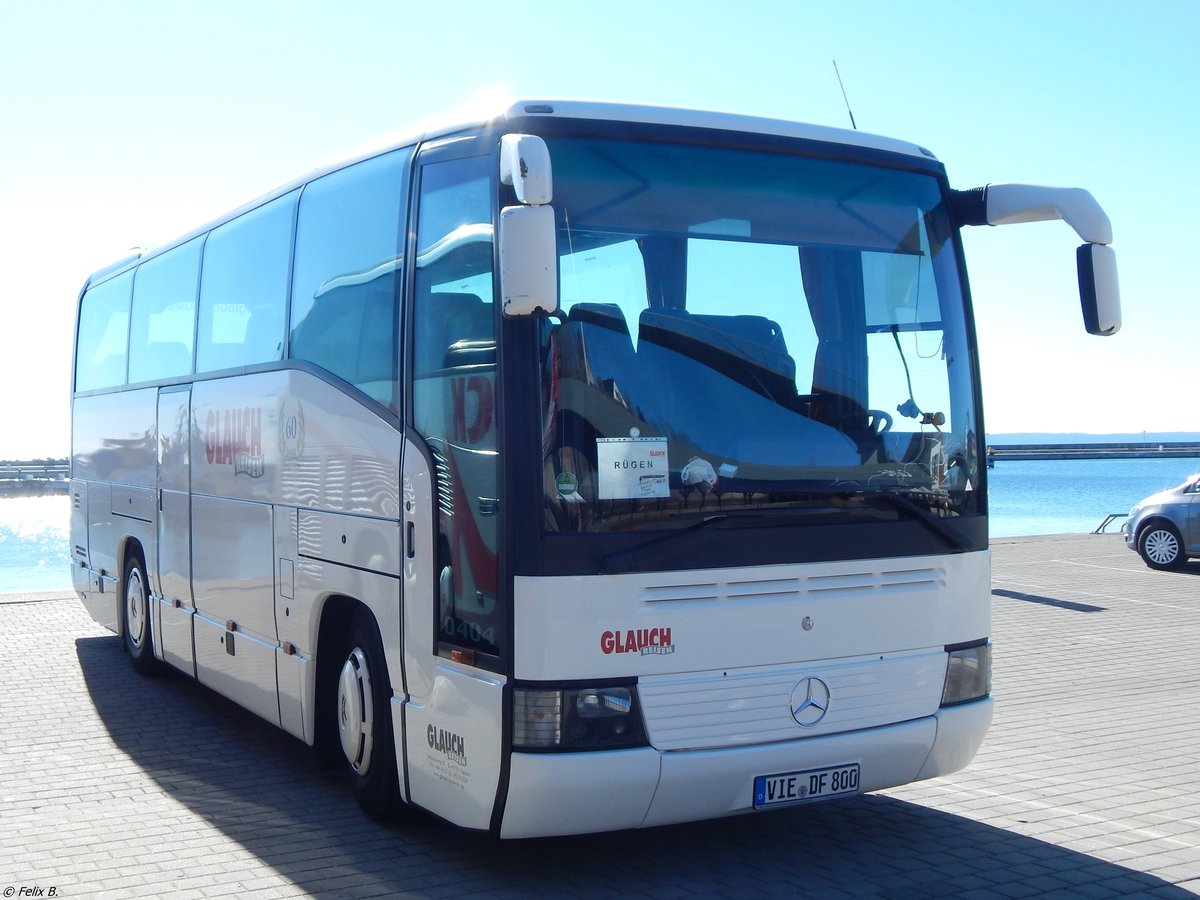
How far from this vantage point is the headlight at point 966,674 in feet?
19.7

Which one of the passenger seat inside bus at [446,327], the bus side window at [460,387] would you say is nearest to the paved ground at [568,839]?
the bus side window at [460,387]

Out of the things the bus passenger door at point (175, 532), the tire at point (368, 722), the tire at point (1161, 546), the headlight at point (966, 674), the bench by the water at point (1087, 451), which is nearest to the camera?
the headlight at point (966, 674)

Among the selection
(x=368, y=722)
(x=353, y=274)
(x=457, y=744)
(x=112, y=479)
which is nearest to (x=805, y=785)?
(x=457, y=744)

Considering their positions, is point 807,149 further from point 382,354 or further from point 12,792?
point 12,792

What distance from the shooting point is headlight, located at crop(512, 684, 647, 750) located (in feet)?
16.9

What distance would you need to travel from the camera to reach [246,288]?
27.5 feet

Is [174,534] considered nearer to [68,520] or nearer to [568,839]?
[568,839]

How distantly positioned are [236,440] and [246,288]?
958mm

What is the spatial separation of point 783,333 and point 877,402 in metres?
0.55

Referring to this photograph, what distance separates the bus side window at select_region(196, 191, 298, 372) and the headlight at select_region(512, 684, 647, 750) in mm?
3273

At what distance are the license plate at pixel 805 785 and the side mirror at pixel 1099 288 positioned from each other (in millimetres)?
2289

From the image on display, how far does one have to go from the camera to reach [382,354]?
20.4 feet

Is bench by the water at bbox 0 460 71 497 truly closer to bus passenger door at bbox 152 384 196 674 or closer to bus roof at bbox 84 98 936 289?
bus passenger door at bbox 152 384 196 674

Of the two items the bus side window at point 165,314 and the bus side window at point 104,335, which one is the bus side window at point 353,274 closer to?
the bus side window at point 165,314
